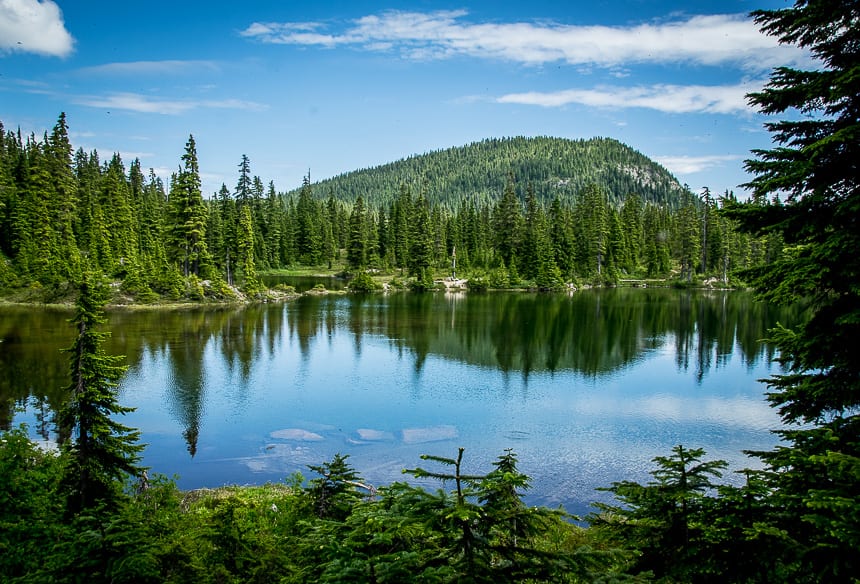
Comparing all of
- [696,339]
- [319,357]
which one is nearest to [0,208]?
[319,357]

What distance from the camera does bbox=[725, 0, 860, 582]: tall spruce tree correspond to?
6.83 m

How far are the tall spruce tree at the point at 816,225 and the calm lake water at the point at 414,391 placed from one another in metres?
11.4

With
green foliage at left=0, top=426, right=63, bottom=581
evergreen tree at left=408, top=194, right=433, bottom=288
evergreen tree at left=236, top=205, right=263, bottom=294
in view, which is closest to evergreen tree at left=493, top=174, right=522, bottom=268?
evergreen tree at left=408, top=194, right=433, bottom=288

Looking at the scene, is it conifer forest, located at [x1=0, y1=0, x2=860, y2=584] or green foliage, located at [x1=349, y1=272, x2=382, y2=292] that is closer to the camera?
conifer forest, located at [x1=0, y1=0, x2=860, y2=584]

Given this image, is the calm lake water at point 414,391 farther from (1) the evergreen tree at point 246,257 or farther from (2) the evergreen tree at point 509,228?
(2) the evergreen tree at point 509,228

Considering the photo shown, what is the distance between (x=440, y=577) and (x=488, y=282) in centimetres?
8907

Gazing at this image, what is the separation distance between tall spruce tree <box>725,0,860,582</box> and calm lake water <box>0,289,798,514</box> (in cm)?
1142

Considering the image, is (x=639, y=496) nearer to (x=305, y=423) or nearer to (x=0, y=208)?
(x=305, y=423)

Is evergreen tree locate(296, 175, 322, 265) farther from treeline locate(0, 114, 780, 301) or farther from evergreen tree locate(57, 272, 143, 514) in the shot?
evergreen tree locate(57, 272, 143, 514)

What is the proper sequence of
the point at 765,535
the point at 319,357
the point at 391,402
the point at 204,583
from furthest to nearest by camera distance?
1. the point at 319,357
2. the point at 391,402
3. the point at 204,583
4. the point at 765,535

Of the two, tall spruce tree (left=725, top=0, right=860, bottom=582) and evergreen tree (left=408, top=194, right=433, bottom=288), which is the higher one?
evergreen tree (left=408, top=194, right=433, bottom=288)

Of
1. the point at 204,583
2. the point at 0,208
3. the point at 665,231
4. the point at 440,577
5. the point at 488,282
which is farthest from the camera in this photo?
the point at 665,231

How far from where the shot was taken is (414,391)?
30891 mm

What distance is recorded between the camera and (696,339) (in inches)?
1853
